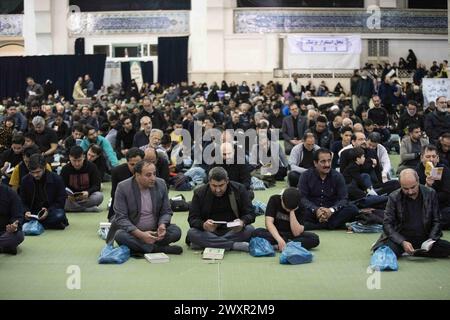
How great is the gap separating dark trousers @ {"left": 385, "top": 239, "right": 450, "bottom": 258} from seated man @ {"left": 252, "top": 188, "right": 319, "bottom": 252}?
0.88m

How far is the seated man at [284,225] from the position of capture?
7.84 metres

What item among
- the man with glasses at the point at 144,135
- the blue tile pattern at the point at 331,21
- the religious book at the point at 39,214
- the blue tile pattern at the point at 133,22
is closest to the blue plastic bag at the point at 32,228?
the religious book at the point at 39,214

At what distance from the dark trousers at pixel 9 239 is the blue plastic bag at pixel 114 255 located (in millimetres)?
905

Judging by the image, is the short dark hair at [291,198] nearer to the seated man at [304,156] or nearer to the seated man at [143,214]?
the seated man at [143,214]

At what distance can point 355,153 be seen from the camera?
A: 1020 cm

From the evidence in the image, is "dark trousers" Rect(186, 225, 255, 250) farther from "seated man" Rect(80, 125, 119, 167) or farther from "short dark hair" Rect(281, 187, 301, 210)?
"seated man" Rect(80, 125, 119, 167)

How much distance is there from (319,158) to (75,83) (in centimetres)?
2112

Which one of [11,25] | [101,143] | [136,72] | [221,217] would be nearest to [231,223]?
[221,217]

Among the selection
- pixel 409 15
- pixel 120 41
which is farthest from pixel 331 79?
pixel 120 41

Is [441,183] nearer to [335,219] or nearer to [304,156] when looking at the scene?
[335,219]

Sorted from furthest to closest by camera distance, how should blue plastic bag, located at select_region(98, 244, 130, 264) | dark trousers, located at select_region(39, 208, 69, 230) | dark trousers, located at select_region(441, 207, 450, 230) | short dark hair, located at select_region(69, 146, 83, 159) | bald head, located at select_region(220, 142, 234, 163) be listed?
short dark hair, located at select_region(69, 146, 83, 159), bald head, located at select_region(220, 142, 234, 163), dark trousers, located at select_region(39, 208, 69, 230), dark trousers, located at select_region(441, 207, 450, 230), blue plastic bag, located at select_region(98, 244, 130, 264)

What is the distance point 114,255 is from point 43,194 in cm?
206

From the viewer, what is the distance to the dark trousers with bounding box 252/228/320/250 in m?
8.02

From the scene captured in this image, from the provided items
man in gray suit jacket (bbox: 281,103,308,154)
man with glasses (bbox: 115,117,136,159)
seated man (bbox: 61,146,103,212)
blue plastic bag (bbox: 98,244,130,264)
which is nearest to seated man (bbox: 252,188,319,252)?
blue plastic bag (bbox: 98,244,130,264)
